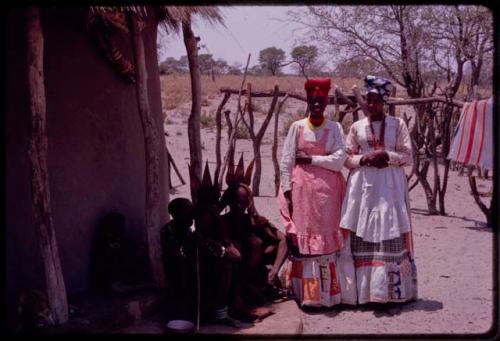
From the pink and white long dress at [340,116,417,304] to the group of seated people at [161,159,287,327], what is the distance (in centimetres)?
69

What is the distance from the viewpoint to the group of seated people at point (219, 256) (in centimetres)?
480

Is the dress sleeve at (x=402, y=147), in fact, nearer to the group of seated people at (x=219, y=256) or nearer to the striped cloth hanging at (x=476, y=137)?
the striped cloth hanging at (x=476, y=137)

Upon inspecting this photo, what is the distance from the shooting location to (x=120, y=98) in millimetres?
5578

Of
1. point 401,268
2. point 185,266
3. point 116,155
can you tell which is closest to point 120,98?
point 116,155

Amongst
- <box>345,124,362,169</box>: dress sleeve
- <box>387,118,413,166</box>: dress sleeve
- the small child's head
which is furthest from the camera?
<box>345,124,362,169</box>: dress sleeve

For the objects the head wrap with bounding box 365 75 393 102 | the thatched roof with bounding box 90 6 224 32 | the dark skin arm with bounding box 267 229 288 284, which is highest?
the thatched roof with bounding box 90 6 224 32

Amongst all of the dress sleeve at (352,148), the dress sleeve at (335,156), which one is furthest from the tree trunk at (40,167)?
the dress sleeve at (352,148)


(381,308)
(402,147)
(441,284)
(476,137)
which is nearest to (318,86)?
(402,147)

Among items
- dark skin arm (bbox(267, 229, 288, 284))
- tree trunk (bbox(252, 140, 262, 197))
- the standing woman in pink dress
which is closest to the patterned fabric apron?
the standing woman in pink dress

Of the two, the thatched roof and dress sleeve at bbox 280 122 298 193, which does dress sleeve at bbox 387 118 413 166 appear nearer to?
dress sleeve at bbox 280 122 298 193

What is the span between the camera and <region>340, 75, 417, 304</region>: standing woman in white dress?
5402 millimetres

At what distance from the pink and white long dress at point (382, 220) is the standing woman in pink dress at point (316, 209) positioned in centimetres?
12

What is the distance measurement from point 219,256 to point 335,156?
1371 millimetres

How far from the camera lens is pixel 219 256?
15.7ft
